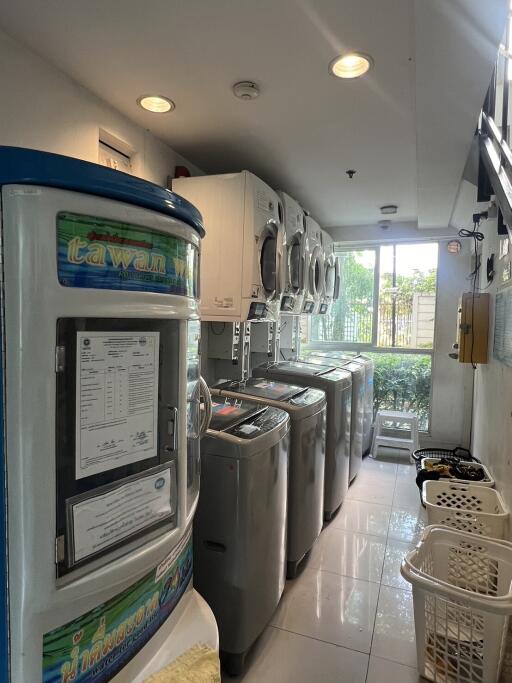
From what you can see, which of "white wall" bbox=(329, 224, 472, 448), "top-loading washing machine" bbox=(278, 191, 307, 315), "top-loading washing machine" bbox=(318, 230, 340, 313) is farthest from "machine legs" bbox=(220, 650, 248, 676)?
"white wall" bbox=(329, 224, 472, 448)

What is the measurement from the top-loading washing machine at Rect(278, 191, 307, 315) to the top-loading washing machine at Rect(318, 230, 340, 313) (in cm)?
74

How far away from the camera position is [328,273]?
4.45 m

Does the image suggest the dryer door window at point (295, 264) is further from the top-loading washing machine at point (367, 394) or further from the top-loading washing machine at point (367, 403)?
the top-loading washing machine at point (367, 403)

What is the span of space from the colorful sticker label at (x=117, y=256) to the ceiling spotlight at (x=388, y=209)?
11.5ft

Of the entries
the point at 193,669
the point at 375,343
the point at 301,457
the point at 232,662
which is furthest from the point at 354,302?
the point at 193,669

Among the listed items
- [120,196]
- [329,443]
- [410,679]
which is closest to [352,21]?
[120,196]

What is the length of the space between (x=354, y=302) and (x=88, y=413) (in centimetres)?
464

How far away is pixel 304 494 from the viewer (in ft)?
7.86

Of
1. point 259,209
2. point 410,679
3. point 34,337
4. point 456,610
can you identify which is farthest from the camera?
point 259,209

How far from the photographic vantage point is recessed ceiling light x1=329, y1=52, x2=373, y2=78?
5.74 ft

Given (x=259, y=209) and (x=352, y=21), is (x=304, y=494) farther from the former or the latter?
(x=352, y=21)

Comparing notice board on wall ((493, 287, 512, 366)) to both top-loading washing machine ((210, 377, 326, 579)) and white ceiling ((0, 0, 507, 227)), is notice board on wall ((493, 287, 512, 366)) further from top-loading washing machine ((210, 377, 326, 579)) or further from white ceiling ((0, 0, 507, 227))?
top-loading washing machine ((210, 377, 326, 579))

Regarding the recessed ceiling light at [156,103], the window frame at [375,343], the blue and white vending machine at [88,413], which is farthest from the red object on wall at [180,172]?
the window frame at [375,343]

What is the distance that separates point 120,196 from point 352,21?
4.07 feet
